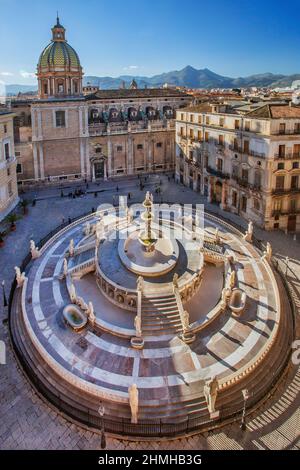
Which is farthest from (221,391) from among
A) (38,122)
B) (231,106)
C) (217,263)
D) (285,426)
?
(38,122)

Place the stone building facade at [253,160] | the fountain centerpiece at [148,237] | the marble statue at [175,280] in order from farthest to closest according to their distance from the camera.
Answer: the stone building facade at [253,160]
the fountain centerpiece at [148,237]
the marble statue at [175,280]

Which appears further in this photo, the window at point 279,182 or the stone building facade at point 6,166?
the stone building facade at point 6,166

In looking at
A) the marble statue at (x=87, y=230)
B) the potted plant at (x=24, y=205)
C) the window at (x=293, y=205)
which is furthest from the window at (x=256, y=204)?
the potted plant at (x=24, y=205)

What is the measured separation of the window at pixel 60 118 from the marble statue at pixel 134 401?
4590 centimetres

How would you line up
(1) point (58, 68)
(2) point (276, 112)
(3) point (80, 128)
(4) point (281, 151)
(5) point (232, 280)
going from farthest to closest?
(3) point (80, 128)
(1) point (58, 68)
(2) point (276, 112)
(4) point (281, 151)
(5) point (232, 280)

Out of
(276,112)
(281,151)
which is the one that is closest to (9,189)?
(281,151)

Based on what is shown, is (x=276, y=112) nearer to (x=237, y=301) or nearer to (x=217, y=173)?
(x=217, y=173)

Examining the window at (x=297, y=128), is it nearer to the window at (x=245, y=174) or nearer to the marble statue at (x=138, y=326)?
the window at (x=245, y=174)

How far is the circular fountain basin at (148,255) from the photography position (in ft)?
82.8

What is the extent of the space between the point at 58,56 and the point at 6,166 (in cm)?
2162

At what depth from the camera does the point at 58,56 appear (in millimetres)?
53750

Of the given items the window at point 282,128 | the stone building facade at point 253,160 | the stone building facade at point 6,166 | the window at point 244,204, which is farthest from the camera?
the stone building facade at point 6,166

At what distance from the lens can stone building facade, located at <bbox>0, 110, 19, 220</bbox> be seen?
41.1 meters
